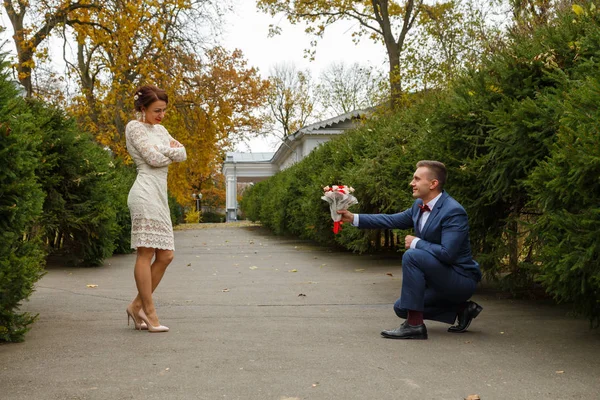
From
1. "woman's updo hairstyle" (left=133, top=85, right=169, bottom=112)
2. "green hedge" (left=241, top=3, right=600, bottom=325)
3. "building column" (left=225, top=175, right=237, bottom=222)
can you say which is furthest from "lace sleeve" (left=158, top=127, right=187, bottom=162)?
"building column" (left=225, top=175, right=237, bottom=222)

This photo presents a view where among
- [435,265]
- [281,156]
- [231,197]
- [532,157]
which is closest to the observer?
[435,265]

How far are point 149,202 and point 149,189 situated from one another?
119 millimetres

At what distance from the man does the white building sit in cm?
3171

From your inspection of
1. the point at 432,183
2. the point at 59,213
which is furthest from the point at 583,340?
the point at 59,213

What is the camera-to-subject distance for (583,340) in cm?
580

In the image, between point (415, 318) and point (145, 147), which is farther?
point (145, 147)

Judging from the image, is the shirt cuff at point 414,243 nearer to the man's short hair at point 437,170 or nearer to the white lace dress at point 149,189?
the man's short hair at point 437,170

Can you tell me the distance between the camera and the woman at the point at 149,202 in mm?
6270

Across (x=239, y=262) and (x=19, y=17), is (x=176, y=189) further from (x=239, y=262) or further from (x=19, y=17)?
(x=239, y=262)

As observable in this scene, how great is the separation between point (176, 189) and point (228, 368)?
1384 inches

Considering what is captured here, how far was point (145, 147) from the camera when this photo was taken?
20.8ft

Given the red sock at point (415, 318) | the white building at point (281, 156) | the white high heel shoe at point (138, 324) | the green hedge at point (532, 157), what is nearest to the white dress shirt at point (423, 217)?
the red sock at point (415, 318)

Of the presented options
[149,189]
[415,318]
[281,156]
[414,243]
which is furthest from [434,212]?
[281,156]

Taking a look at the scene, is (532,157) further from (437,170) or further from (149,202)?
(149,202)
